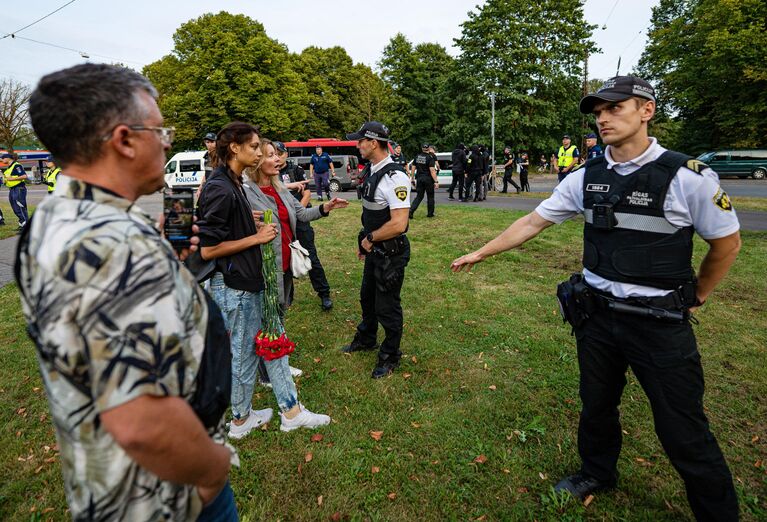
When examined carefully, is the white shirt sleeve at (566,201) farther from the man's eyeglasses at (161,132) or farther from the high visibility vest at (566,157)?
the high visibility vest at (566,157)

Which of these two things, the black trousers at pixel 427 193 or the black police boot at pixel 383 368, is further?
the black trousers at pixel 427 193

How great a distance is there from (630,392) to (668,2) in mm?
53950

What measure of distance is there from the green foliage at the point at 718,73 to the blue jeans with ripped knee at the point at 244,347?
34.6 metres

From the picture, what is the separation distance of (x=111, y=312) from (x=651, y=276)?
2.32m

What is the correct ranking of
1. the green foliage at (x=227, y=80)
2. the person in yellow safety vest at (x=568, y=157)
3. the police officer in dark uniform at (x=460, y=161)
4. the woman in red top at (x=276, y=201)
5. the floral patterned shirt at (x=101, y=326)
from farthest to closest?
the green foliage at (x=227, y=80), the police officer in dark uniform at (x=460, y=161), the person in yellow safety vest at (x=568, y=157), the woman in red top at (x=276, y=201), the floral patterned shirt at (x=101, y=326)

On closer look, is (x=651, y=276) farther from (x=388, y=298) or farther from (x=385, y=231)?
(x=388, y=298)

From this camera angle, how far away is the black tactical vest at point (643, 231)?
7.12 ft

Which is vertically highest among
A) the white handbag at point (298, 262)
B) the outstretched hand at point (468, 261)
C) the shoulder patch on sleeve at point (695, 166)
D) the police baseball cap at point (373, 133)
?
the police baseball cap at point (373, 133)

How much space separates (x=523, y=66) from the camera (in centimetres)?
3284

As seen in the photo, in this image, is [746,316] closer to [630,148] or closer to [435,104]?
[630,148]

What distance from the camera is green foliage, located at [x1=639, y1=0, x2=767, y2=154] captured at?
27.0m

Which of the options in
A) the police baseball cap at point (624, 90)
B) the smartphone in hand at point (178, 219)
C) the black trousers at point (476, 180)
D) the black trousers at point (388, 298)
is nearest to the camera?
the smartphone in hand at point (178, 219)

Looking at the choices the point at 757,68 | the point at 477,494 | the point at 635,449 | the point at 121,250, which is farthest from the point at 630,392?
the point at 757,68

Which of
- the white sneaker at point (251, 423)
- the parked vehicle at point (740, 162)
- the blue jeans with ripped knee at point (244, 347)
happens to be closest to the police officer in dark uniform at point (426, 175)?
the white sneaker at point (251, 423)
